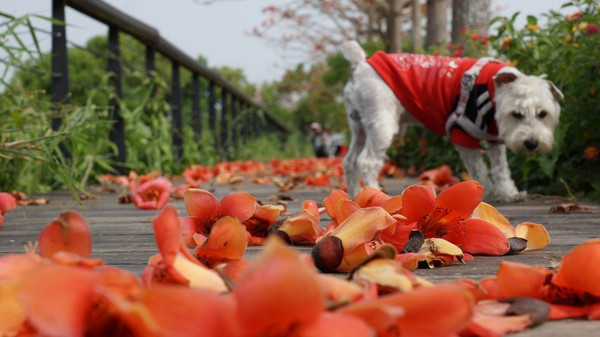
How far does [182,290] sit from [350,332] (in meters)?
0.16

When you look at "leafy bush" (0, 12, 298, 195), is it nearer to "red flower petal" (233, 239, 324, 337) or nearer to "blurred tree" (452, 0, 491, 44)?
"red flower petal" (233, 239, 324, 337)

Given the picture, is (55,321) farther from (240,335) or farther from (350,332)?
(350,332)

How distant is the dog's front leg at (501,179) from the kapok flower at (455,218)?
2.09 metres

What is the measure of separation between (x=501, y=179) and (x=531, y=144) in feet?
1.16

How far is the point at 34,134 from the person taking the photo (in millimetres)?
3707

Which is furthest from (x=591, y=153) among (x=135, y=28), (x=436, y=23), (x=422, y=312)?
(x=436, y=23)

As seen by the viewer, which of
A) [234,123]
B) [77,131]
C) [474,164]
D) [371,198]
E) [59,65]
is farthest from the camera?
[234,123]

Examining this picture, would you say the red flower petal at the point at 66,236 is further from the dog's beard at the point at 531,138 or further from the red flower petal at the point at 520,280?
the dog's beard at the point at 531,138

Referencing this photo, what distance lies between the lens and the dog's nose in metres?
3.14

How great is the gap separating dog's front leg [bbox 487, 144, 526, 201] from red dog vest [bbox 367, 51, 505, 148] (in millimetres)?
149

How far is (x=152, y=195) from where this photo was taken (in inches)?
111

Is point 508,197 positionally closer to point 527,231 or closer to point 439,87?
point 439,87

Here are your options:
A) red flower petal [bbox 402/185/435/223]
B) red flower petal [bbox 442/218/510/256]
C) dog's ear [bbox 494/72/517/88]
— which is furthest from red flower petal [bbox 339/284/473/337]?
dog's ear [bbox 494/72/517/88]

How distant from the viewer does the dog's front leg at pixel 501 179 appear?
10.9 feet
